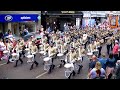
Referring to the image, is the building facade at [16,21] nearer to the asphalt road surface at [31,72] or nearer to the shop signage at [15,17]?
the shop signage at [15,17]

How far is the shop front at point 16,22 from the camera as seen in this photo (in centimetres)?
2289

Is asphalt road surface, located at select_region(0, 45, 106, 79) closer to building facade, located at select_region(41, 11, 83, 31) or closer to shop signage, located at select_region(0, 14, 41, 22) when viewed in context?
shop signage, located at select_region(0, 14, 41, 22)

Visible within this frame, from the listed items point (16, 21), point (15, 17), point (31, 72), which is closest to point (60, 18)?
point (16, 21)

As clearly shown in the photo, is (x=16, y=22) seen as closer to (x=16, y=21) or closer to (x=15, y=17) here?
(x=16, y=21)

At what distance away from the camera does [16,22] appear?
76.8ft

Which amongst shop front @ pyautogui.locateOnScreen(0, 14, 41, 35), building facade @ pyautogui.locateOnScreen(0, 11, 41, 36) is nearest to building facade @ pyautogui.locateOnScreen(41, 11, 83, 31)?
building facade @ pyautogui.locateOnScreen(0, 11, 41, 36)

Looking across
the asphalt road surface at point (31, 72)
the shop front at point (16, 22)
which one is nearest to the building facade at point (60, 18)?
the shop front at point (16, 22)

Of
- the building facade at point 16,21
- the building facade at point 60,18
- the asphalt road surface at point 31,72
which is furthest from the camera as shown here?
the building facade at point 60,18

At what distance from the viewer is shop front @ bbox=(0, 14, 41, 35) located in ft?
75.1

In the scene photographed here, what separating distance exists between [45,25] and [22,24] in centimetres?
457
